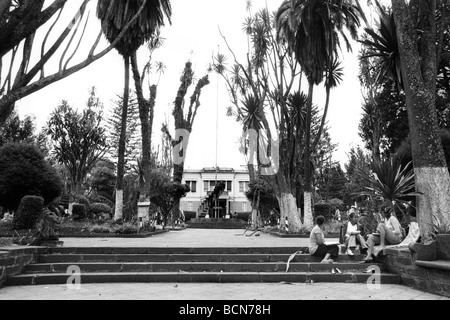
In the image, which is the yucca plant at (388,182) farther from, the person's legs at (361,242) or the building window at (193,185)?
the building window at (193,185)

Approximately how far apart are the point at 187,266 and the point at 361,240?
11.9 feet

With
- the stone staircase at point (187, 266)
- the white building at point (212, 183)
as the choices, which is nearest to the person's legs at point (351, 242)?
the stone staircase at point (187, 266)

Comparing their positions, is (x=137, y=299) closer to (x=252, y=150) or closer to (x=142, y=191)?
(x=142, y=191)

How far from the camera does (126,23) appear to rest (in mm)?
14305

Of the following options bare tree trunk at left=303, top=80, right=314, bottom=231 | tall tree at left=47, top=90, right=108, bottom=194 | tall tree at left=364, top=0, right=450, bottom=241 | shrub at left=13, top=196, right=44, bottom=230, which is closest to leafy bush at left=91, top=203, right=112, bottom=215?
tall tree at left=47, top=90, right=108, bottom=194

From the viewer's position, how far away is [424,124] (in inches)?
252

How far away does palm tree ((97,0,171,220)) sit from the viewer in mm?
14344

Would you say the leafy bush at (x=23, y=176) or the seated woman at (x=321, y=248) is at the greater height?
the leafy bush at (x=23, y=176)

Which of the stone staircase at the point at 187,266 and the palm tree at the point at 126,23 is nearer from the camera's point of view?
the stone staircase at the point at 187,266

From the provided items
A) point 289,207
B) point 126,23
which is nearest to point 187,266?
point 289,207

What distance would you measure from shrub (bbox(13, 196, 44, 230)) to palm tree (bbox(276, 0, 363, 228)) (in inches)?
389

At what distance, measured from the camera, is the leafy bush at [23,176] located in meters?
12.9

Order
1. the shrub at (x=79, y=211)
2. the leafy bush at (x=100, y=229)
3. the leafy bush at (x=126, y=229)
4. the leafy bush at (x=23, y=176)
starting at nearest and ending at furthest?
the leafy bush at (x=126, y=229)
the leafy bush at (x=100, y=229)
the leafy bush at (x=23, y=176)
the shrub at (x=79, y=211)
